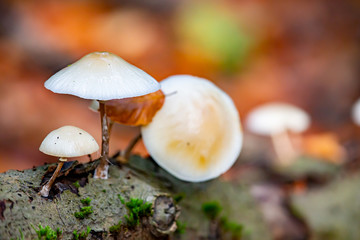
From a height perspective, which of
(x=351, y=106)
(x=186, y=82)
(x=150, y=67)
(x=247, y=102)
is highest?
(x=351, y=106)

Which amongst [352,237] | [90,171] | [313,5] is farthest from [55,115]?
[313,5]

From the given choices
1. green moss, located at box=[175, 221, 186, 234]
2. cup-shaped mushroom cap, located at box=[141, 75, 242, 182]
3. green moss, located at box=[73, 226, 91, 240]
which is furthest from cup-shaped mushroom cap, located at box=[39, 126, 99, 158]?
green moss, located at box=[175, 221, 186, 234]

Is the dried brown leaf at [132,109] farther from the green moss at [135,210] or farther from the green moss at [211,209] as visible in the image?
the green moss at [211,209]

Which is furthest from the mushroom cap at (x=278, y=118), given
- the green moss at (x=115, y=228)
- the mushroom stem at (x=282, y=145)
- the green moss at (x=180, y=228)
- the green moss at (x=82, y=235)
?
the green moss at (x=82, y=235)

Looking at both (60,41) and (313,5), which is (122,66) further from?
(313,5)

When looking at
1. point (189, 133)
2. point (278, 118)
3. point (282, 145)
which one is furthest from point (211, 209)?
point (282, 145)

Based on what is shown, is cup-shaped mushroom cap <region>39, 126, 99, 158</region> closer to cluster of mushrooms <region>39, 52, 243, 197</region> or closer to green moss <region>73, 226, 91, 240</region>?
cluster of mushrooms <region>39, 52, 243, 197</region>

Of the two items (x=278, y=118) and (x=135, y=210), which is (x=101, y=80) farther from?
(x=278, y=118)
